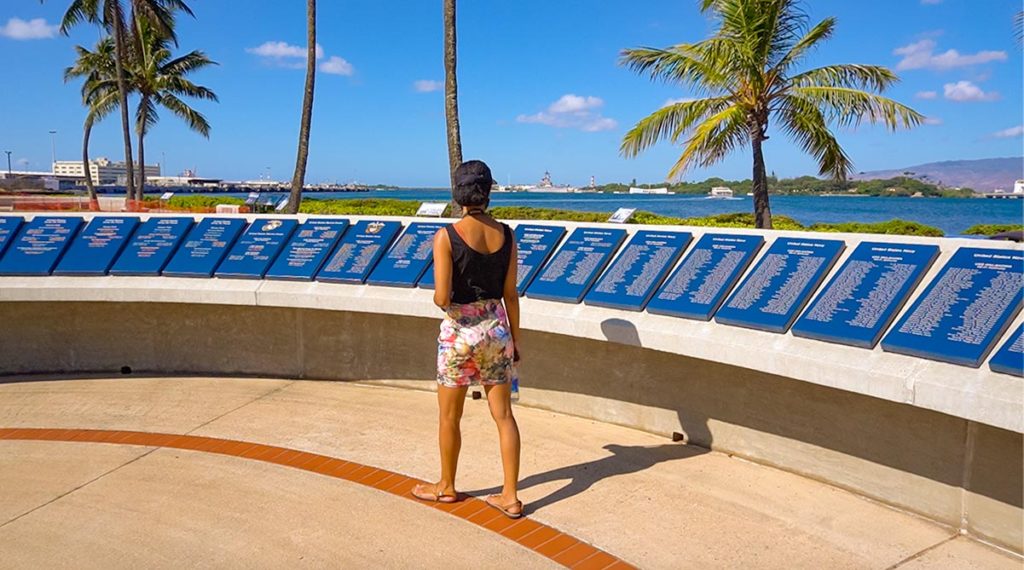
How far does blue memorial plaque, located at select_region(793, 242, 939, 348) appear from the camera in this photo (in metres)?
4.37

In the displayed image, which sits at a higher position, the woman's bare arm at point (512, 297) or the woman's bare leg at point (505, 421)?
the woman's bare arm at point (512, 297)

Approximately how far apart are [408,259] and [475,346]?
2.86 meters

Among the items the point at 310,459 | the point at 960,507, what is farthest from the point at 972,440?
the point at 310,459

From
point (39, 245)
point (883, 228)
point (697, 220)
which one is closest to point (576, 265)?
point (39, 245)

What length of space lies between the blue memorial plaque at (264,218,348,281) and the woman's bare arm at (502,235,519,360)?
10.8ft

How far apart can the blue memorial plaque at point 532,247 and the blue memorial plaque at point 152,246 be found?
370 cm

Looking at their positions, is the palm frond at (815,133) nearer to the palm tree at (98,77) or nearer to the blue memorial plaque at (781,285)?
the blue memorial plaque at (781,285)

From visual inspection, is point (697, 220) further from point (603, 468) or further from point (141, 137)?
point (141, 137)

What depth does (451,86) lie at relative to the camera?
1262 cm

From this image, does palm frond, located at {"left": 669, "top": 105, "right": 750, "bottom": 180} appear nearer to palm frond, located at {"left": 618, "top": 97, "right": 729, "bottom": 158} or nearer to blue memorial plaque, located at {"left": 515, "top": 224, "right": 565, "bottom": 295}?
palm frond, located at {"left": 618, "top": 97, "right": 729, "bottom": 158}

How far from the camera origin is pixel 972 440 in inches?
161

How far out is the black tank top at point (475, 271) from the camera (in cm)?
410

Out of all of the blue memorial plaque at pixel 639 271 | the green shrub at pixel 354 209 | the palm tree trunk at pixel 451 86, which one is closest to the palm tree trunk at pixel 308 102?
the green shrub at pixel 354 209

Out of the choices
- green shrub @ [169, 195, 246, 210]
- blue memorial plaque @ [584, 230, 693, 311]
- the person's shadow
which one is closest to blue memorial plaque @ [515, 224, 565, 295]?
blue memorial plaque @ [584, 230, 693, 311]
